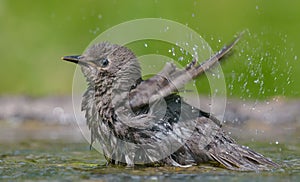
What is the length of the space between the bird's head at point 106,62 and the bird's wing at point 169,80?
1.80ft

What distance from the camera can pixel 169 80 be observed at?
6543mm

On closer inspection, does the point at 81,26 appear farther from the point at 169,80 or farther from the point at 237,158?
the point at 169,80

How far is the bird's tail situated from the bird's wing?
0.86m

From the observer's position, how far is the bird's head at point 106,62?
7.37 m

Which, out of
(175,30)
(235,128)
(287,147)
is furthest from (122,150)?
(175,30)

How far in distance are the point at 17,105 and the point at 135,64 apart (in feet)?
12.3

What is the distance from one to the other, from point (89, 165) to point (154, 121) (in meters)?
0.87

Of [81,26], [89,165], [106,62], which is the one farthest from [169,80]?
[81,26]

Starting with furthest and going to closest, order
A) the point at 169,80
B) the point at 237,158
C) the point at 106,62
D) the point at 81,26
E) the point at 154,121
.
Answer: the point at 81,26 < the point at 106,62 < the point at 237,158 < the point at 154,121 < the point at 169,80

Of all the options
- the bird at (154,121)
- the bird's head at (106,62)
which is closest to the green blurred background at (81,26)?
the bird's head at (106,62)

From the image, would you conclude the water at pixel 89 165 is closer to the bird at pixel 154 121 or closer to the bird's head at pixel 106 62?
the bird at pixel 154 121

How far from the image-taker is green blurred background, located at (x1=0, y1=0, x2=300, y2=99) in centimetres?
1270

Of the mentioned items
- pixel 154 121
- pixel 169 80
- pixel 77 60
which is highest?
pixel 77 60

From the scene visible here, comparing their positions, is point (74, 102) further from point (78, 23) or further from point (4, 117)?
point (78, 23)
